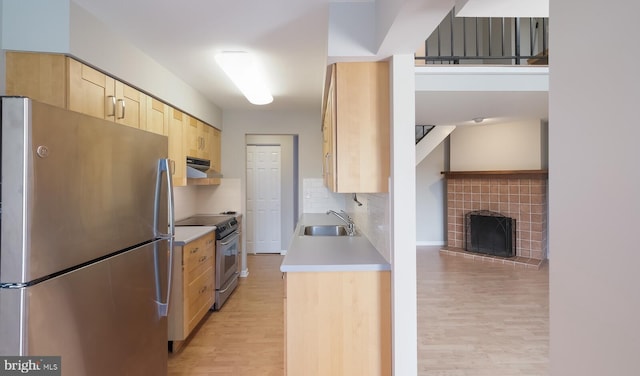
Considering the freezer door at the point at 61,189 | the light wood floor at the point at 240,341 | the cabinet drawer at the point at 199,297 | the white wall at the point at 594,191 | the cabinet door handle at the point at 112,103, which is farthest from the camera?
the cabinet drawer at the point at 199,297

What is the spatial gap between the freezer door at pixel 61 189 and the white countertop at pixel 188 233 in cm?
106

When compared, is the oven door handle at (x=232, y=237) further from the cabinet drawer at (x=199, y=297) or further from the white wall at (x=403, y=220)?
the white wall at (x=403, y=220)

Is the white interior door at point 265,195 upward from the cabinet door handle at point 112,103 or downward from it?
downward

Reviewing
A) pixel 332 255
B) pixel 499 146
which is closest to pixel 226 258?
pixel 332 255

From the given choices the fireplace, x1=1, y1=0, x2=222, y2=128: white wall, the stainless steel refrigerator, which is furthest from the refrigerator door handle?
the fireplace

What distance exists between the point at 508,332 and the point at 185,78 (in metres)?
3.95

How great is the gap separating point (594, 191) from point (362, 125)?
4.60 feet


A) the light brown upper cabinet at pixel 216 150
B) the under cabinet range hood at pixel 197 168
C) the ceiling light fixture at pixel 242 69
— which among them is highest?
the ceiling light fixture at pixel 242 69

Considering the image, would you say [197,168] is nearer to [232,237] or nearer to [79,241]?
[232,237]

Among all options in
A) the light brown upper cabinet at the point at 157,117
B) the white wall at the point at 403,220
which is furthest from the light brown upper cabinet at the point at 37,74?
the white wall at the point at 403,220

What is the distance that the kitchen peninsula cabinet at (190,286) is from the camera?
98.7 inches

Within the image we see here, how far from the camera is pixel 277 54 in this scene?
2.55m

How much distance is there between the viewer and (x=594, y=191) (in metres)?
0.47

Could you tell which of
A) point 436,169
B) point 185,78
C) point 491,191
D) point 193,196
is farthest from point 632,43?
point 436,169
